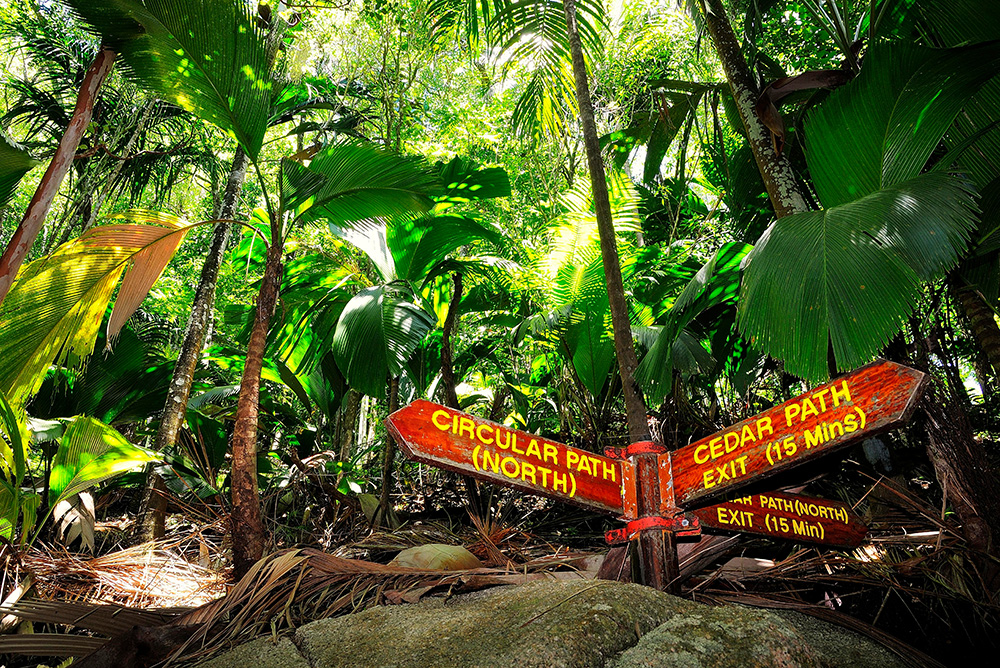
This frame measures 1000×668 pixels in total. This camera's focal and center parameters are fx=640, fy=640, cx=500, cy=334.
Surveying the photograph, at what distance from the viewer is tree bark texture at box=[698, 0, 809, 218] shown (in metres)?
3.21

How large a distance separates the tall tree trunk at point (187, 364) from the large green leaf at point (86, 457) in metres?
0.90

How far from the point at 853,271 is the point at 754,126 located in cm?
155

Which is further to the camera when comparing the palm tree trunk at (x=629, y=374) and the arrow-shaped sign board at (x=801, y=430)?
the palm tree trunk at (x=629, y=374)

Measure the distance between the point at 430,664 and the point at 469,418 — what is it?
765mm

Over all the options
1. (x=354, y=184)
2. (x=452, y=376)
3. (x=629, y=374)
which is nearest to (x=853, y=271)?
(x=629, y=374)

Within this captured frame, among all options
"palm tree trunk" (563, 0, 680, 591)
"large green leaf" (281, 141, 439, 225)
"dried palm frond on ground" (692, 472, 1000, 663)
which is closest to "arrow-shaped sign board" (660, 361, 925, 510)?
"palm tree trunk" (563, 0, 680, 591)

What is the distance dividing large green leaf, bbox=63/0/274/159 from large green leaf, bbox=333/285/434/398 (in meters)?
1.23

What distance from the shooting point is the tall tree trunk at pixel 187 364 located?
4594 mm

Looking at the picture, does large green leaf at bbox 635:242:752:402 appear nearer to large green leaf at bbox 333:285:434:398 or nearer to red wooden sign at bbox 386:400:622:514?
red wooden sign at bbox 386:400:622:514

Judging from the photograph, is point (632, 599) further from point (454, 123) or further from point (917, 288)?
point (454, 123)

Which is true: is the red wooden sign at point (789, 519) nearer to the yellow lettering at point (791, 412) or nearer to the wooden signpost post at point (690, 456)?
the wooden signpost post at point (690, 456)

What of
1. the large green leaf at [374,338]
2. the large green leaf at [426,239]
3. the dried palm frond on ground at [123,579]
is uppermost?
the large green leaf at [426,239]

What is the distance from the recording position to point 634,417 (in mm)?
2766

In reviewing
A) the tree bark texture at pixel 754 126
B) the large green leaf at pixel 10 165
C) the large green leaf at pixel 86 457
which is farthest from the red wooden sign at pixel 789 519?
the large green leaf at pixel 10 165
